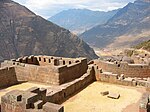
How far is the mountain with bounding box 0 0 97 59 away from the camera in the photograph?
8883 cm

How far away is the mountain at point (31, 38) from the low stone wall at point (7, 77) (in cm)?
6204

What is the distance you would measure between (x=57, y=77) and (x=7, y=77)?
382cm

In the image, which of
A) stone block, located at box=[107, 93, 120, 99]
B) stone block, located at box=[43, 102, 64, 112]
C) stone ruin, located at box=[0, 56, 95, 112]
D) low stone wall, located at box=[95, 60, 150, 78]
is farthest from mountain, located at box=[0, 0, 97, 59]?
stone block, located at box=[43, 102, 64, 112]

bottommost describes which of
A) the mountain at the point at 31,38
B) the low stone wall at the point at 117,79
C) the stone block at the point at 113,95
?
the stone block at the point at 113,95

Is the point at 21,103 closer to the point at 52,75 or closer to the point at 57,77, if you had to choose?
the point at 57,77

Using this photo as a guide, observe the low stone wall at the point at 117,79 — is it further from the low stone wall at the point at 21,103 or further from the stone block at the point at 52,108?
the stone block at the point at 52,108

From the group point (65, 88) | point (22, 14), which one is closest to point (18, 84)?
point (65, 88)

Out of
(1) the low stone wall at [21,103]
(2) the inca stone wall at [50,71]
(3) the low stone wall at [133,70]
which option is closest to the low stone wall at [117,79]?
(2) the inca stone wall at [50,71]

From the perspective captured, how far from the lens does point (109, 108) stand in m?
15.5

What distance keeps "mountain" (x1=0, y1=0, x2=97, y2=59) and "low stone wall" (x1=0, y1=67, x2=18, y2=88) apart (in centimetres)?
6204

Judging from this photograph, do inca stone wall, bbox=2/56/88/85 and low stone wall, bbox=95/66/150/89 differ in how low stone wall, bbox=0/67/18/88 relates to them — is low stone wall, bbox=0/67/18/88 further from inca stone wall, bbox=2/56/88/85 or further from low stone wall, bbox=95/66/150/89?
low stone wall, bbox=95/66/150/89

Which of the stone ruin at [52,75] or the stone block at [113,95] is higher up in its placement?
the stone ruin at [52,75]

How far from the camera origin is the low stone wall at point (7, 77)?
2069 cm

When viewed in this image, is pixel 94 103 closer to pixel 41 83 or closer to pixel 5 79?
pixel 41 83
